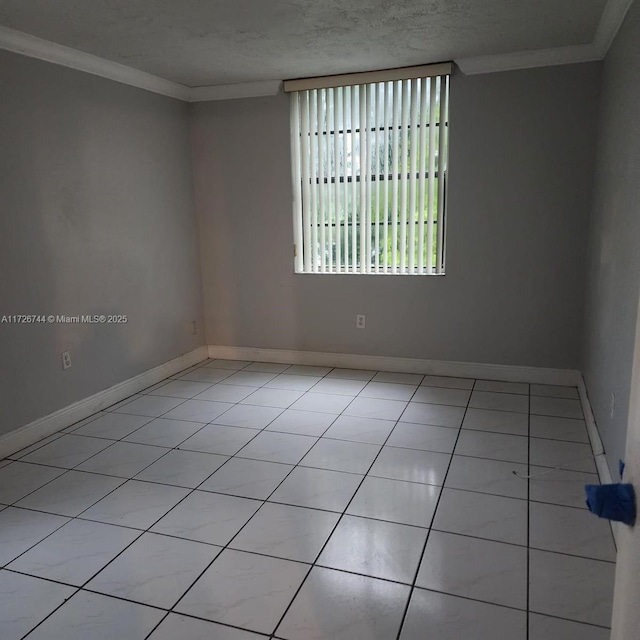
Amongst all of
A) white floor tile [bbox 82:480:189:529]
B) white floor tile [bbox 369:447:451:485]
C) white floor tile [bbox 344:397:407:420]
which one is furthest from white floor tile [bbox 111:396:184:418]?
white floor tile [bbox 369:447:451:485]

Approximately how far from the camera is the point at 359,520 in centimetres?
223

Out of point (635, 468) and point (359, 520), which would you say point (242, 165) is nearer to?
point (359, 520)

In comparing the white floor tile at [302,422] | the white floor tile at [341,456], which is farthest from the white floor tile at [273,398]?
the white floor tile at [341,456]

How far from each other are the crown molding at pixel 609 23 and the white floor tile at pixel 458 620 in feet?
8.90

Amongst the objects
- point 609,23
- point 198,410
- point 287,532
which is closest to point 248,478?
point 287,532

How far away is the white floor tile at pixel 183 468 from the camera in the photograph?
103 inches

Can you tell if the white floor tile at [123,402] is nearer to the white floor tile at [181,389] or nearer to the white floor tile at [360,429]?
the white floor tile at [181,389]

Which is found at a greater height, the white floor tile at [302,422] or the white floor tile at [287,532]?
the white floor tile at [302,422]

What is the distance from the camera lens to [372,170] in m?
4.08

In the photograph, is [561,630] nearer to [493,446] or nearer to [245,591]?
[245,591]

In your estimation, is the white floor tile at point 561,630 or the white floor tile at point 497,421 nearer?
the white floor tile at point 561,630

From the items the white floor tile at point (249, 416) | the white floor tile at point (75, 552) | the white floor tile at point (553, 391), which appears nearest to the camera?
the white floor tile at point (75, 552)

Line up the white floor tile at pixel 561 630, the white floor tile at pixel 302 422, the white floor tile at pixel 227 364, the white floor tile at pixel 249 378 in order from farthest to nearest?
the white floor tile at pixel 227 364
the white floor tile at pixel 249 378
the white floor tile at pixel 302 422
the white floor tile at pixel 561 630

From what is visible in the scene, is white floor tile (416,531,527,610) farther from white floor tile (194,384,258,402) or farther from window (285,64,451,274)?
window (285,64,451,274)
